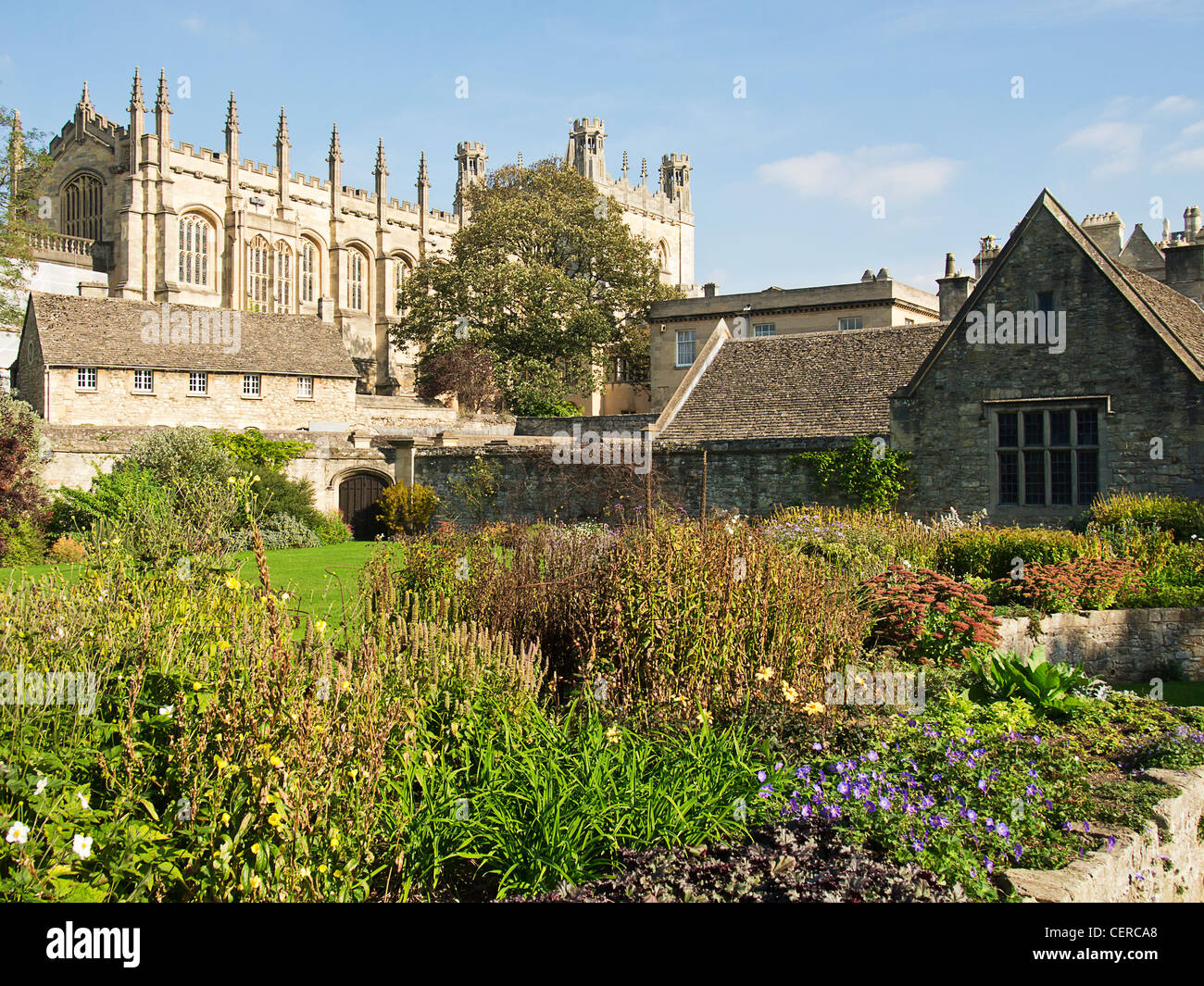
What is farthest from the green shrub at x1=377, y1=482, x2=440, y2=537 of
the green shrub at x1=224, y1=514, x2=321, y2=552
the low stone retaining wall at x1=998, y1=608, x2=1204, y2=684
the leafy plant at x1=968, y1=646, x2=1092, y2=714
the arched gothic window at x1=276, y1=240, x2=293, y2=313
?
the arched gothic window at x1=276, y1=240, x2=293, y2=313

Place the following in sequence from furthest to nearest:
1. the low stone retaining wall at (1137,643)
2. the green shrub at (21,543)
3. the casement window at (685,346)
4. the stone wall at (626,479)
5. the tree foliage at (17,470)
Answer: the casement window at (685,346)
the tree foliage at (17,470)
the green shrub at (21,543)
the stone wall at (626,479)
the low stone retaining wall at (1137,643)

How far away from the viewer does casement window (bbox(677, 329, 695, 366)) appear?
144 ft

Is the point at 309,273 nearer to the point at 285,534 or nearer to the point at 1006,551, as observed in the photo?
the point at 285,534

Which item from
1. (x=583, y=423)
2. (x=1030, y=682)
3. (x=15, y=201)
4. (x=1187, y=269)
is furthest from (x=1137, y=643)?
(x=15, y=201)

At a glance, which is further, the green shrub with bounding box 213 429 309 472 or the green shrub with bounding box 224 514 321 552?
the green shrub with bounding box 213 429 309 472

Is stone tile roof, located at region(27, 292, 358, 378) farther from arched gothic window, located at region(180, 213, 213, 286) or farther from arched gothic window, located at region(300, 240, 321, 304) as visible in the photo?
arched gothic window, located at region(300, 240, 321, 304)

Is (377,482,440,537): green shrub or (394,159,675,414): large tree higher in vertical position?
(394,159,675,414): large tree

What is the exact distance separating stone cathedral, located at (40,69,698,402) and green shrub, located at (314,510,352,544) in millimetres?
28419

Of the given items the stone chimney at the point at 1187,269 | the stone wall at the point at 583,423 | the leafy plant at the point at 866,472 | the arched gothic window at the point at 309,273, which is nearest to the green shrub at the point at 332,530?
the stone wall at the point at 583,423

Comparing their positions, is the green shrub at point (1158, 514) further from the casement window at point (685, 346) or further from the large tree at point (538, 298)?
the large tree at point (538, 298)

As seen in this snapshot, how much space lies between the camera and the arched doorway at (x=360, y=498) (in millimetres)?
30969

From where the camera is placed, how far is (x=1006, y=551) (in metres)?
13.3

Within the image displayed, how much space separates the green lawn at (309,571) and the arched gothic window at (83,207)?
43.9 meters
